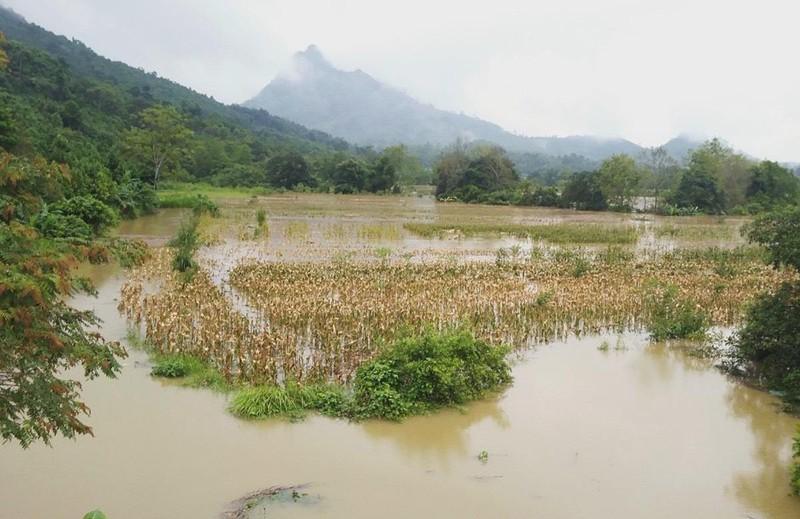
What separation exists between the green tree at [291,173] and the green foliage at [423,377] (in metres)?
58.3

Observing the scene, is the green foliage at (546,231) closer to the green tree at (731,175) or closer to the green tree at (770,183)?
the green tree at (731,175)

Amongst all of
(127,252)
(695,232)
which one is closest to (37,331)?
(127,252)

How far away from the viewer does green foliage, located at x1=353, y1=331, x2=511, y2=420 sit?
8898mm

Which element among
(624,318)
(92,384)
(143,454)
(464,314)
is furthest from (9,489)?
(624,318)

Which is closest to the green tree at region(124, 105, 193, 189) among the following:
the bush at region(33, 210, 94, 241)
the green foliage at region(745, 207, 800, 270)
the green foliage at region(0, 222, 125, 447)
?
the bush at region(33, 210, 94, 241)

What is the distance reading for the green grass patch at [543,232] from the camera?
30750 millimetres

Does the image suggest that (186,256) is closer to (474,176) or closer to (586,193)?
(586,193)

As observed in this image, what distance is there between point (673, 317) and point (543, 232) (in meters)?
18.8

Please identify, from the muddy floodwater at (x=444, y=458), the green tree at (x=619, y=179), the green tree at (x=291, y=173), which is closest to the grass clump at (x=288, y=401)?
the muddy floodwater at (x=444, y=458)

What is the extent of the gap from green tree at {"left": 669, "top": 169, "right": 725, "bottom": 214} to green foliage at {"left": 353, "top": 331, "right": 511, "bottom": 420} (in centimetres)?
5117

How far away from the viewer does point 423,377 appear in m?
9.22

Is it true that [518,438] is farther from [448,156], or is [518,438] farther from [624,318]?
[448,156]

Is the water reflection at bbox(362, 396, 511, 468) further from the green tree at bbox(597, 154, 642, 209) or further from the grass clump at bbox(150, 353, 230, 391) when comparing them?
the green tree at bbox(597, 154, 642, 209)

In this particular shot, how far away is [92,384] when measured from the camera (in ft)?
31.4
